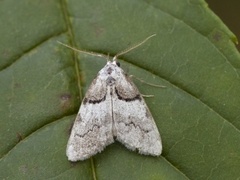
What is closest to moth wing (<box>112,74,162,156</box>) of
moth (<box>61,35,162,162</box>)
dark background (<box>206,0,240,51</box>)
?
moth (<box>61,35,162,162</box>)

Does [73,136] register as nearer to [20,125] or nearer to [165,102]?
[20,125]

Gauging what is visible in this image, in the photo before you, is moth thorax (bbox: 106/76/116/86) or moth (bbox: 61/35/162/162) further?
moth thorax (bbox: 106/76/116/86)

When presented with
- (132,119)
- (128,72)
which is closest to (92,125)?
(132,119)

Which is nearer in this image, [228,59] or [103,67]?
[228,59]

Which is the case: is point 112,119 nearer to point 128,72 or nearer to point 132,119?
point 132,119

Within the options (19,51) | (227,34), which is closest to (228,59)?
(227,34)

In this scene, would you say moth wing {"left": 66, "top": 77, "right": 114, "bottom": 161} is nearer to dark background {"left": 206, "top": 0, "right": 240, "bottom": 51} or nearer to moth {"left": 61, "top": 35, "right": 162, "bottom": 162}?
moth {"left": 61, "top": 35, "right": 162, "bottom": 162}
